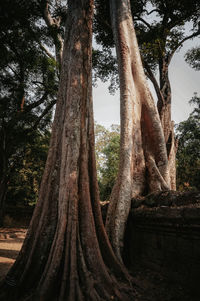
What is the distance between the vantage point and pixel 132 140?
3.55 metres

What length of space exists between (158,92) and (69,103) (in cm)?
403

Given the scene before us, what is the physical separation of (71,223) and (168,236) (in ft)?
3.97

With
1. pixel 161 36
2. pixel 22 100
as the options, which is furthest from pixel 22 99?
pixel 161 36

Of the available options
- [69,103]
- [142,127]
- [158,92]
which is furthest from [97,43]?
[69,103]

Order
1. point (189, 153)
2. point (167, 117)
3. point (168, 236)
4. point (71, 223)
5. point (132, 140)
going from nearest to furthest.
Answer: point (71, 223) < point (168, 236) < point (132, 140) < point (167, 117) < point (189, 153)

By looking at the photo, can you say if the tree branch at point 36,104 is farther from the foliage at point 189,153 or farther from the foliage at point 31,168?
the foliage at point 189,153

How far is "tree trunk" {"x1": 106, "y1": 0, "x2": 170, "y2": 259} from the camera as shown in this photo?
292cm

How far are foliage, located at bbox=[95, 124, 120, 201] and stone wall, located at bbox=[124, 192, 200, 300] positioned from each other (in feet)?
44.4

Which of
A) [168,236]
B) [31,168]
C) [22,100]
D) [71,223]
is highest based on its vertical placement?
[22,100]

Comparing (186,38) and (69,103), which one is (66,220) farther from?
(186,38)

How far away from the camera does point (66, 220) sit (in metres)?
2.02

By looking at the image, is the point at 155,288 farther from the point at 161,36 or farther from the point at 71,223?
the point at 161,36

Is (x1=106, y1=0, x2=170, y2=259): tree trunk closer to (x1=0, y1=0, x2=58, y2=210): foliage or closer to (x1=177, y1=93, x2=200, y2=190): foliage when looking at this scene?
(x1=0, y1=0, x2=58, y2=210): foliage

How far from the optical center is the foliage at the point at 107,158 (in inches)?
653
